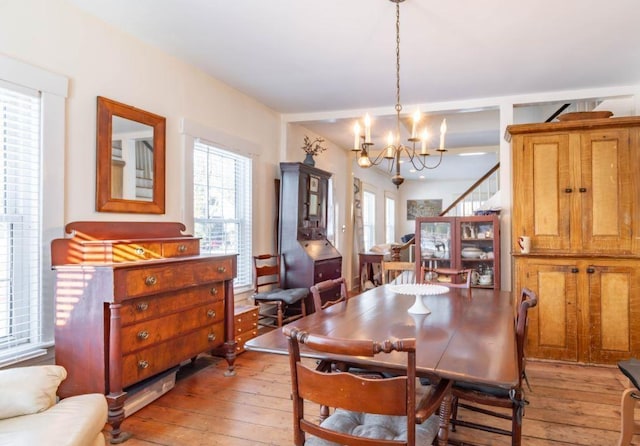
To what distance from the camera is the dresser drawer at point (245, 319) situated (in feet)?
11.9

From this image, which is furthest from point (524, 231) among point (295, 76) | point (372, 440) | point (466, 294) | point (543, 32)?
point (372, 440)

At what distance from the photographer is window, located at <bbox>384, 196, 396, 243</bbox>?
10367 millimetres

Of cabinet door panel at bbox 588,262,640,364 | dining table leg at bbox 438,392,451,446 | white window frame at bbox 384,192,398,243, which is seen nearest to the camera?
dining table leg at bbox 438,392,451,446

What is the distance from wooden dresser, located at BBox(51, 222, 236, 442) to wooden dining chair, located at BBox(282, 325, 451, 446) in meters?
1.38

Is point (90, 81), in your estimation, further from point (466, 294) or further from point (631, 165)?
point (631, 165)

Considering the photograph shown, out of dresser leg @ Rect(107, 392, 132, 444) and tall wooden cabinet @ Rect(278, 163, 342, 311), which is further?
tall wooden cabinet @ Rect(278, 163, 342, 311)

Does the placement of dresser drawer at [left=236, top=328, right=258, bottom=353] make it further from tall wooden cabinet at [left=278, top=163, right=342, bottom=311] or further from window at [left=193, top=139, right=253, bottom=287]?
tall wooden cabinet at [left=278, top=163, right=342, bottom=311]

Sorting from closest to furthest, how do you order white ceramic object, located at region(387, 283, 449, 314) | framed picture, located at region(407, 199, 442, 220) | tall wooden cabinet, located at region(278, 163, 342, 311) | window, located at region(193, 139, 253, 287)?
white ceramic object, located at region(387, 283, 449, 314) < window, located at region(193, 139, 253, 287) < tall wooden cabinet, located at region(278, 163, 342, 311) < framed picture, located at region(407, 199, 442, 220)

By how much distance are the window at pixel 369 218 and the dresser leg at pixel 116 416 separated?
21.3ft

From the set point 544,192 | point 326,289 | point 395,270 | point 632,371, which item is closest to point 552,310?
point 544,192

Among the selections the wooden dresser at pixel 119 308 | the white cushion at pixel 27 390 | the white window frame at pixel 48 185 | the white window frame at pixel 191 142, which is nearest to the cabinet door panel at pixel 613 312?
the wooden dresser at pixel 119 308

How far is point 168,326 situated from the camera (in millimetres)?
2674

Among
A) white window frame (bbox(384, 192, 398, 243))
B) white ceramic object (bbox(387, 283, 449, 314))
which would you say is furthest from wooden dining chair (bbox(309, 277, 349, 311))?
white window frame (bbox(384, 192, 398, 243))

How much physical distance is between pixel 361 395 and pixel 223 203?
10.6 feet
